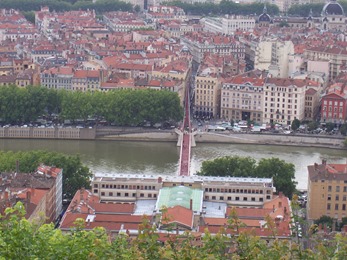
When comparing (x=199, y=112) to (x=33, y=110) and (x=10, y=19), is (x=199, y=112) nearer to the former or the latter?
(x=33, y=110)

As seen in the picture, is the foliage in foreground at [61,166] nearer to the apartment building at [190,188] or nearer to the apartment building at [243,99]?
the apartment building at [190,188]

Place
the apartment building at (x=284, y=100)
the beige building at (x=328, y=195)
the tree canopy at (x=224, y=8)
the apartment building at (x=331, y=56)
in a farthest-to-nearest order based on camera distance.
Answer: the tree canopy at (x=224, y=8)
the apartment building at (x=331, y=56)
the apartment building at (x=284, y=100)
the beige building at (x=328, y=195)

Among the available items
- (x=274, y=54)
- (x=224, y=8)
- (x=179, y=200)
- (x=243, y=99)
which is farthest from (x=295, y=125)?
(x=224, y=8)

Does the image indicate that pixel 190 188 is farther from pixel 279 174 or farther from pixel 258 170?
pixel 279 174

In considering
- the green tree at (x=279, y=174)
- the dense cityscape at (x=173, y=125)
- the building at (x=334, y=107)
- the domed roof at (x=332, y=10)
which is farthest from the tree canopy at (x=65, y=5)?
the green tree at (x=279, y=174)

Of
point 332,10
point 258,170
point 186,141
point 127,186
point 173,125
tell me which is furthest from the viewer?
point 332,10

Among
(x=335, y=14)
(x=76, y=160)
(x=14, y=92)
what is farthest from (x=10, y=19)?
(x=76, y=160)
